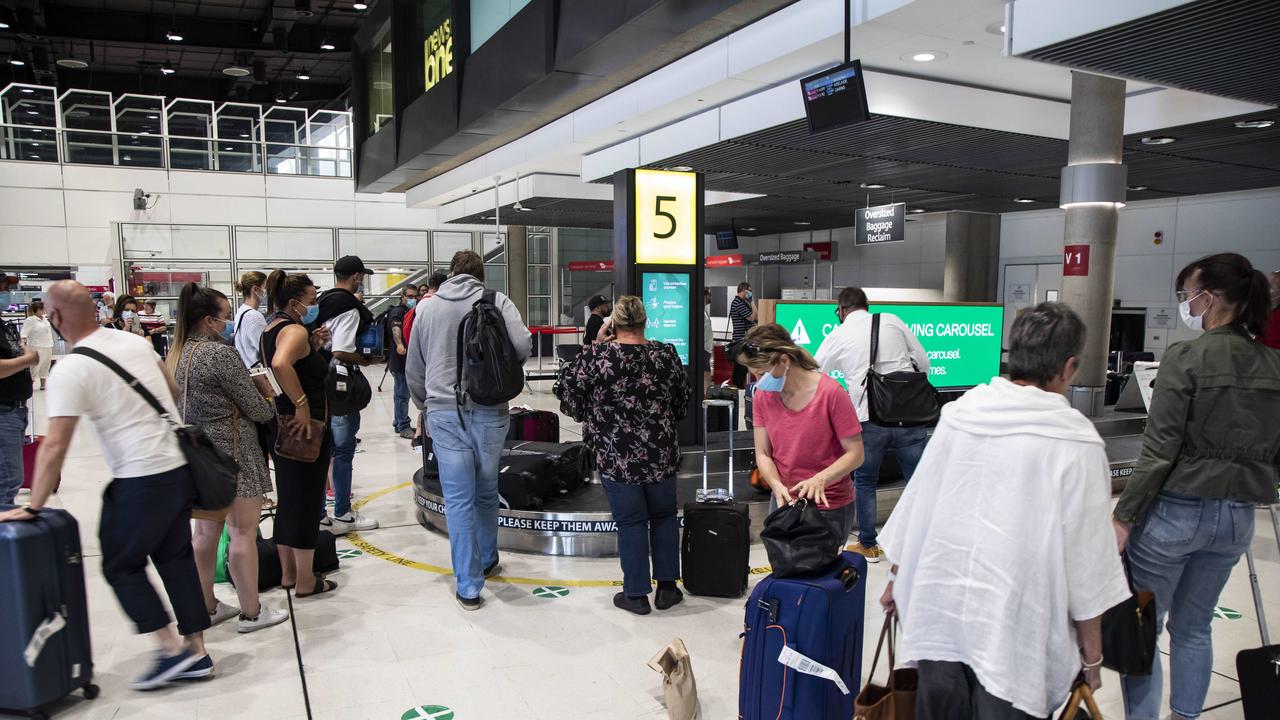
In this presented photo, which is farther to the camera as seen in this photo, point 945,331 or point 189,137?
point 189,137

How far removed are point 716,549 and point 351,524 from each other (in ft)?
9.26

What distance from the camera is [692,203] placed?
718 centimetres

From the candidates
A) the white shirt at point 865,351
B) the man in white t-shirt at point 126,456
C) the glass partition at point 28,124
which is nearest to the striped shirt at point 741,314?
the white shirt at point 865,351

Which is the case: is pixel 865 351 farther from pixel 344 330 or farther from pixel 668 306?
pixel 344 330

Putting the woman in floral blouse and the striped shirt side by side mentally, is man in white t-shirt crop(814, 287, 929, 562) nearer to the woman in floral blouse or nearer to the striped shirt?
the woman in floral blouse

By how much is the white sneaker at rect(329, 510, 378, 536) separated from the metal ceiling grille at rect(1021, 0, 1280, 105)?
536cm

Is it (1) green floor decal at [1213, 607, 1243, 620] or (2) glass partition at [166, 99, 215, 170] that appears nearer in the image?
(1) green floor decal at [1213, 607, 1243, 620]

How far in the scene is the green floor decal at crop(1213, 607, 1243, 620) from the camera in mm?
4160

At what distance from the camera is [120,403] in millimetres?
3086

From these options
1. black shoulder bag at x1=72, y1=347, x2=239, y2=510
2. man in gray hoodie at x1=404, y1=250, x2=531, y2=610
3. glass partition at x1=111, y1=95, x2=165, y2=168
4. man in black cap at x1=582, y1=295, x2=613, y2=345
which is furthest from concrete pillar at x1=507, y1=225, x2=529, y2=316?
black shoulder bag at x1=72, y1=347, x2=239, y2=510

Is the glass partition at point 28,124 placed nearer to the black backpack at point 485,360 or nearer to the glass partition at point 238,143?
the glass partition at point 238,143

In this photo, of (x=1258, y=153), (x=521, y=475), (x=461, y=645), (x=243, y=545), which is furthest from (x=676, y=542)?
(x=1258, y=153)

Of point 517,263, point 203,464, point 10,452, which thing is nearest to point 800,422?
point 203,464

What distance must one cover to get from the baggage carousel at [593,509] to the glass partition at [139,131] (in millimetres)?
15425
